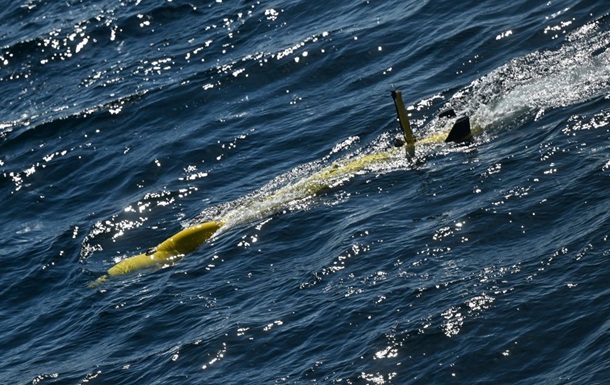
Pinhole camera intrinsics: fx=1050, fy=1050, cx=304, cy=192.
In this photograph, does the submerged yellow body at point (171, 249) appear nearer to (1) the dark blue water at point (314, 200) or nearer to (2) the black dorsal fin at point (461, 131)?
(1) the dark blue water at point (314, 200)

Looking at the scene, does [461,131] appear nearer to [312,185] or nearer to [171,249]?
[312,185]

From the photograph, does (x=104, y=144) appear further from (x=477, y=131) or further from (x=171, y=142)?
(x=477, y=131)

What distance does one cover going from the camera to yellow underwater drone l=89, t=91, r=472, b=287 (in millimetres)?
15836

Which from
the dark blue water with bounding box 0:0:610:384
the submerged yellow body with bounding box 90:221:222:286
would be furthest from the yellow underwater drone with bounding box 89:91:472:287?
the dark blue water with bounding box 0:0:610:384

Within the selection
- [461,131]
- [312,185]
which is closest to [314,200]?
[312,185]

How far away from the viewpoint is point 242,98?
70.3 ft

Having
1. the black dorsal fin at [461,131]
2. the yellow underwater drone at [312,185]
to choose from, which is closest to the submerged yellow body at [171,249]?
the yellow underwater drone at [312,185]

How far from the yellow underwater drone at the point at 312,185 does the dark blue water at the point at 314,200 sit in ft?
0.76

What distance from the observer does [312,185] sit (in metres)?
16.2

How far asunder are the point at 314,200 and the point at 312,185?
358mm

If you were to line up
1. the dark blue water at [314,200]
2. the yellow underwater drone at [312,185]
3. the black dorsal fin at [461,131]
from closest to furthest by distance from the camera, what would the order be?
the dark blue water at [314,200], the black dorsal fin at [461,131], the yellow underwater drone at [312,185]

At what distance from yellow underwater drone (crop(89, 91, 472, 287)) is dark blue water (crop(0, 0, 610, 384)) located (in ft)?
0.76

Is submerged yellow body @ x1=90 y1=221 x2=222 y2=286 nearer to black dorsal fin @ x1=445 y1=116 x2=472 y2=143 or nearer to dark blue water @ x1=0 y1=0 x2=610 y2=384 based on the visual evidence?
dark blue water @ x1=0 y1=0 x2=610 y2=384

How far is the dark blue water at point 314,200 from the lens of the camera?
11586mm
